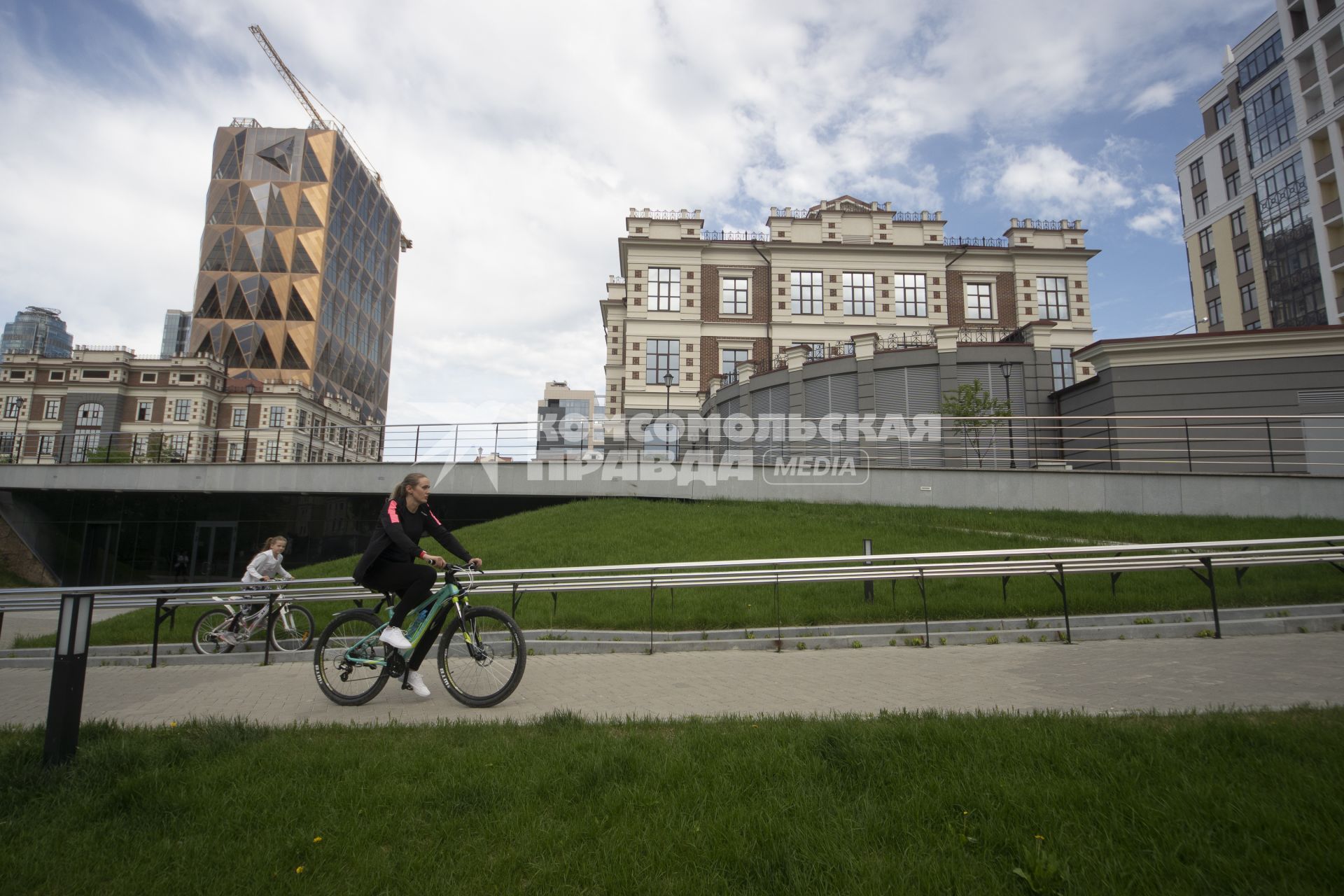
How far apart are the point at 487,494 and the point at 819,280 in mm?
25880

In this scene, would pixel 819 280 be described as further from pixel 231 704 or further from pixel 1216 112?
pixel 1216 112

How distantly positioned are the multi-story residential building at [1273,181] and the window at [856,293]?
30.6 m

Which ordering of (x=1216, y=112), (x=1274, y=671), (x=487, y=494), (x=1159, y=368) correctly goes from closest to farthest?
(x=1274, y=671)
(x=1159, y=368)
(x=487, y=494)
(x=1216, y=112)

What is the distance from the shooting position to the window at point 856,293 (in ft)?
140

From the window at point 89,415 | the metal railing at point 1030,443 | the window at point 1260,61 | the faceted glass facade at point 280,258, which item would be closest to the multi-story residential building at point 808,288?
the metal railing at point 1030,443

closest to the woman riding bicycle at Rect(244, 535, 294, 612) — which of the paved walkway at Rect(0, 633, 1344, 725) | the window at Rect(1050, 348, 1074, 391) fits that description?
the paved walkway at Rect(0, 633, 1344, 725)

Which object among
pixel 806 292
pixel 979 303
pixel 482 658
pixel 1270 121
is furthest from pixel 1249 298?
pixel 482 658

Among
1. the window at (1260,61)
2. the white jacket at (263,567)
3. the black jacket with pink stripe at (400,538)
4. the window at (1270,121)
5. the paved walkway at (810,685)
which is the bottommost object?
the paved walkway at (810,685)

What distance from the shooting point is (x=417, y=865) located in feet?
10.3

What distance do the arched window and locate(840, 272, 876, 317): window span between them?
7512cm

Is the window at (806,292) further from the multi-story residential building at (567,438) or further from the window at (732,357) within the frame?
the multi-story residential building at (567,438)

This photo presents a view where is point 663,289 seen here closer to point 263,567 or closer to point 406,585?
point 263,567

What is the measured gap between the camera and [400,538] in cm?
669

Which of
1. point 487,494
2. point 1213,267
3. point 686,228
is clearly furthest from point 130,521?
point 1213,267
